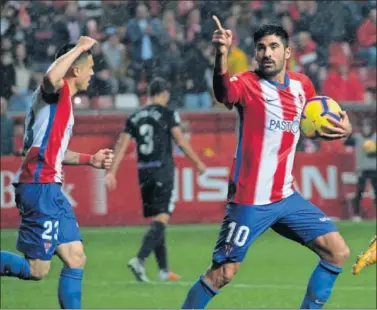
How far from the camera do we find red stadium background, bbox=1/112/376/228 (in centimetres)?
1681

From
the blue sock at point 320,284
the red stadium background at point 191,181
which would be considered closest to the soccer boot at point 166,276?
the blue sock at point 320,284

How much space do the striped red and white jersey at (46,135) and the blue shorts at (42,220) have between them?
3.0 inches

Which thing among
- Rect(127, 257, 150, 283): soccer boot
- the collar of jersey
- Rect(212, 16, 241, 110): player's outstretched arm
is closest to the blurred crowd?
Rect(127, 257, 150, 283): soccer boot

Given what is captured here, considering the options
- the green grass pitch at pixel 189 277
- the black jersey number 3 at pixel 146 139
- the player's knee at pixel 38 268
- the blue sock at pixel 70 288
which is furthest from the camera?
the black jersey number 3 at pixel 146 139

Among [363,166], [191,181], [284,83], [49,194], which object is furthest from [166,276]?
[363,166]

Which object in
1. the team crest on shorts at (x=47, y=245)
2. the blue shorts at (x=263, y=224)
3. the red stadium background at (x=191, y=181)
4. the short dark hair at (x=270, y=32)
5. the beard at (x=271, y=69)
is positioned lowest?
the red stadium background at (x=191, y=181)

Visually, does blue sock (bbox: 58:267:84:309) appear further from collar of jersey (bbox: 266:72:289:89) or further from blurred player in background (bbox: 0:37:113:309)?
collar of jersey (bbox: 266:72:289:89)

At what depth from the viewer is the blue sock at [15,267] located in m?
7.67

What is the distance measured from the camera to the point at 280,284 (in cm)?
1120

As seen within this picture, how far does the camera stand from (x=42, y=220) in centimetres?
772

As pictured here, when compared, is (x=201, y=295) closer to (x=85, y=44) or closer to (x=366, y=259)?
(x=366, y=259)

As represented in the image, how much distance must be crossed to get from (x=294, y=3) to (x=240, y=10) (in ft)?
3.46

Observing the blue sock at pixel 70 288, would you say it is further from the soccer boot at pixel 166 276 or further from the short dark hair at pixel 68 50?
the soccer boot at pixel 166 276

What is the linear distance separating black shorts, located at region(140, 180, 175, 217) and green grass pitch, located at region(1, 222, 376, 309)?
2.26ft
